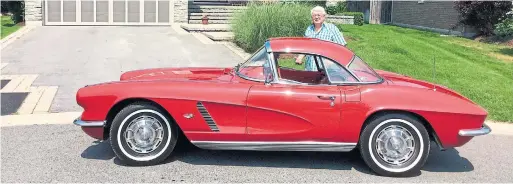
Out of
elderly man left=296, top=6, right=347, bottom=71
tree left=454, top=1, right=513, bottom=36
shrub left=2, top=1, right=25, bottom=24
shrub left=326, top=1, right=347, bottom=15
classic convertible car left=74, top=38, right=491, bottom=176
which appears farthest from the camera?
shrub left=326, top=1, right=347, bottom=15

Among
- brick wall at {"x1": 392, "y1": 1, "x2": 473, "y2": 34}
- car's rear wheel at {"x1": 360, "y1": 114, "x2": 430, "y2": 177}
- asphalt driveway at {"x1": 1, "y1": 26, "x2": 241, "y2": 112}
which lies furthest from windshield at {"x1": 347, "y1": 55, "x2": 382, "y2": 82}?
brick wall at {"x1": 392, "y1": 1, "x2": 473, "y2": 34}

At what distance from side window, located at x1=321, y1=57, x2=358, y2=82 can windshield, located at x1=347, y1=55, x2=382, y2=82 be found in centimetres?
7

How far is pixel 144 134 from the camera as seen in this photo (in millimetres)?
4535

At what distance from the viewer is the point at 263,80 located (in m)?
4.65

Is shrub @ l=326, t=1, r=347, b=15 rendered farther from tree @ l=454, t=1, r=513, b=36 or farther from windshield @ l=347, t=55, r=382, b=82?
windshield @ l=347, t=55, r=382, b=82

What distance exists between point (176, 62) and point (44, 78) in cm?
323

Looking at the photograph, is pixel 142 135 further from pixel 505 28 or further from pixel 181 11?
pixel 181 11

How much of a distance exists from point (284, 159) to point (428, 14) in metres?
18.6

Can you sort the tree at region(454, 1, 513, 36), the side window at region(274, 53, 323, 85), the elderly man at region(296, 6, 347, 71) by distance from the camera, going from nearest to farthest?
1. the side window at region(274, 53, 323, 85)
2. the elderly man at region(296, 6, 347, 71)
3. the tree at region(454, 1, 513, 36)

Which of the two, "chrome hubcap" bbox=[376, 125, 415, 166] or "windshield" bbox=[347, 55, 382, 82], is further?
"windshield" bbox=[347, 55, 382, 82]

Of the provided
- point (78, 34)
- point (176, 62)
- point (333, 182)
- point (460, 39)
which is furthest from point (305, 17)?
point (333, 182)

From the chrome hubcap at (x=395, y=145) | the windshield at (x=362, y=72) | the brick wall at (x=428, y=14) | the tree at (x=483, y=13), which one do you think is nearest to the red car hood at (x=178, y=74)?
the windshield at (x=362, y=72)

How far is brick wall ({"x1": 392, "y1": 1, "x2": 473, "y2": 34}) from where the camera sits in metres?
19.3

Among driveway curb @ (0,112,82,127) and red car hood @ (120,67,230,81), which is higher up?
red car hood @ (120,67,230,81)
